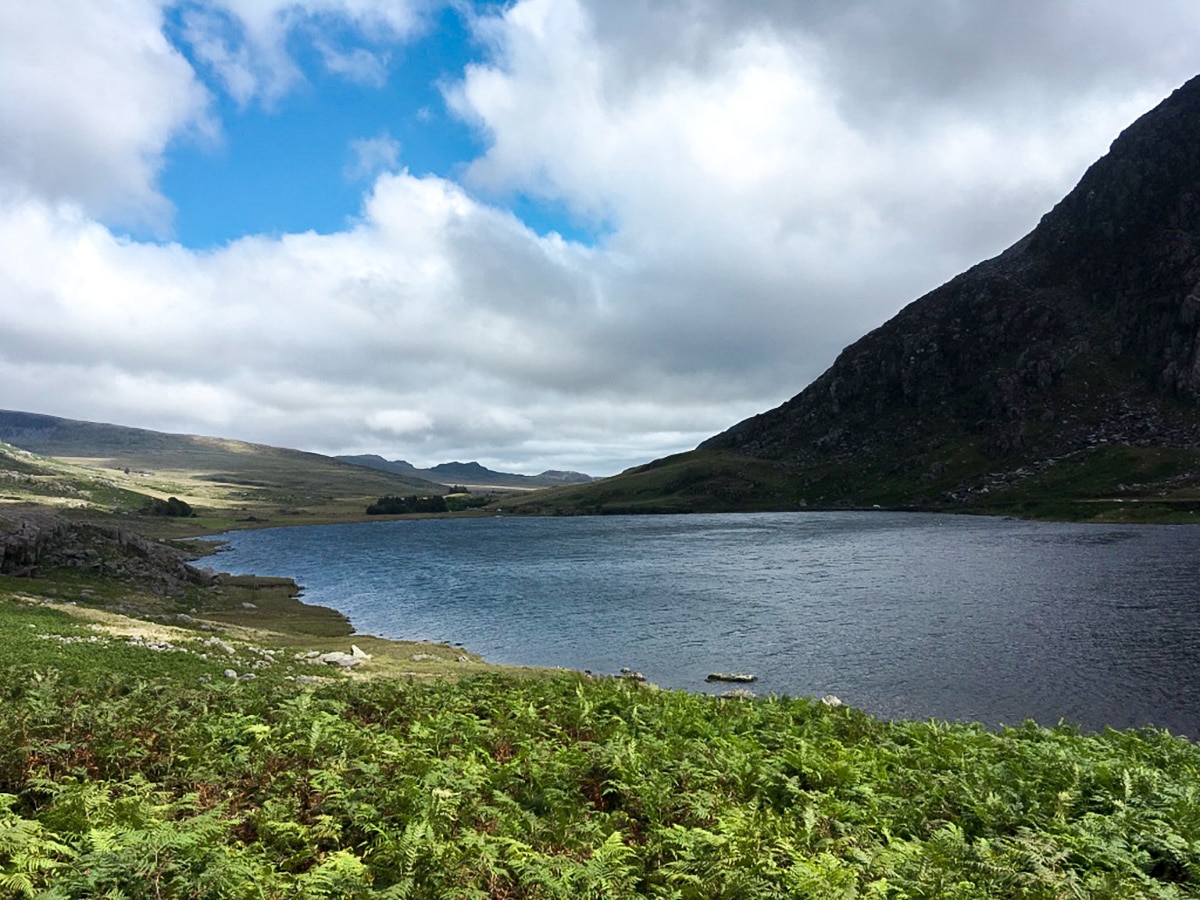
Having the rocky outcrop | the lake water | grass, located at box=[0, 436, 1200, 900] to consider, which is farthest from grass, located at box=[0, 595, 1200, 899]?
the rocky outcrop

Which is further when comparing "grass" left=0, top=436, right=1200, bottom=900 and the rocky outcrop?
the rocky outcrop

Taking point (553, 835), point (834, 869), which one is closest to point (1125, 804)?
point (834, 869)

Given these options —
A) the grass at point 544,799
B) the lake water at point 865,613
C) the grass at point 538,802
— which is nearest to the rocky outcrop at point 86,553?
the lake water at point 865,613

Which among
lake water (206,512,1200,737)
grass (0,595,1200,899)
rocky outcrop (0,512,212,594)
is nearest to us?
grass (0,595,1200,899)

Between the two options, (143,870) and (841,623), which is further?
(841,623)

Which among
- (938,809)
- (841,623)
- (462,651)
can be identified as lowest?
(462,651)

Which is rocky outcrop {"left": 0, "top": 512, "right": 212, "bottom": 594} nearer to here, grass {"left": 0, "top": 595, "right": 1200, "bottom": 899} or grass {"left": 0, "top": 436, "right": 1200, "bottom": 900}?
grass {"left": 0, "top": 436, "right": 1200, "bottom": 900}

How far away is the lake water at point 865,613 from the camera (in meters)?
44.0

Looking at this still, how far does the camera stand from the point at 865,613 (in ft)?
225

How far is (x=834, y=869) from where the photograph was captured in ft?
35.4

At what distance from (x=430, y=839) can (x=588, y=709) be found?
11.0m

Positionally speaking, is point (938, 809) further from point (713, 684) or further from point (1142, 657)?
point (1142, 657)

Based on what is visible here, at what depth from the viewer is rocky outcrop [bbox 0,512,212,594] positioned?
63094 mm

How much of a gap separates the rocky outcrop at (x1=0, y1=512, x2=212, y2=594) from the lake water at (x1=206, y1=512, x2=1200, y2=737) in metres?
20.1
